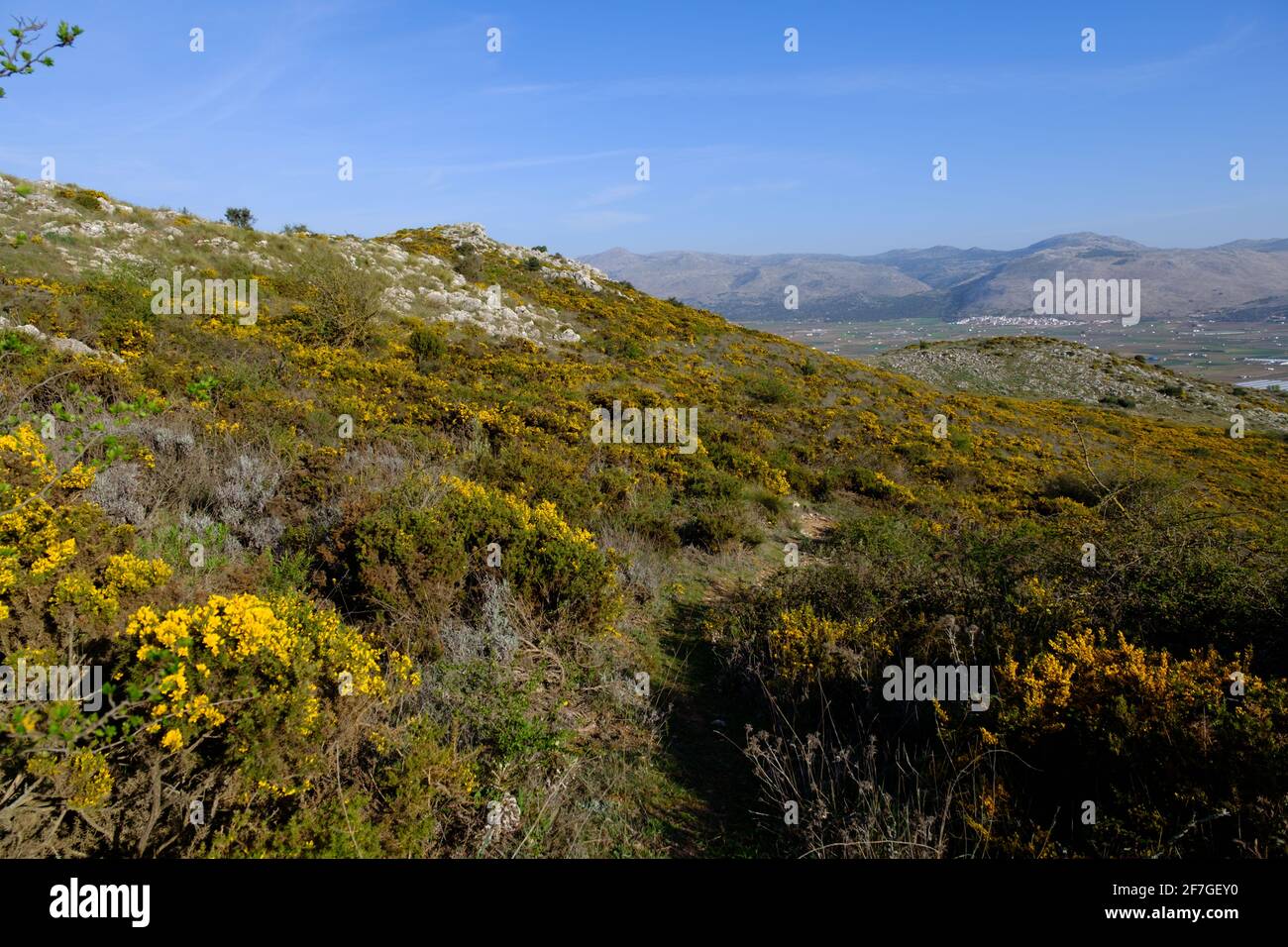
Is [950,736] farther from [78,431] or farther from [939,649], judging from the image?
[78,431]

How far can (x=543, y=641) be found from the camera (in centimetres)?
482

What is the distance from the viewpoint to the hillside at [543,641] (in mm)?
2617

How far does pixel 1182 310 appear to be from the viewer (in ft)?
591

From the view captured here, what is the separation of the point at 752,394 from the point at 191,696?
1753cm

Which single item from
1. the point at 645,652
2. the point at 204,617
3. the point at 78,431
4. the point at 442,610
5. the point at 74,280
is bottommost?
the point at 645,652

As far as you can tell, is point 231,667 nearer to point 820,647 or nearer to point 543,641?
point 543,641

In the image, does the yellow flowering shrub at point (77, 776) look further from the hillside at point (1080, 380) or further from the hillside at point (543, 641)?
the hillside at point (1080, 380)

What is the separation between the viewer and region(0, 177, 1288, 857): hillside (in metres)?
2.62

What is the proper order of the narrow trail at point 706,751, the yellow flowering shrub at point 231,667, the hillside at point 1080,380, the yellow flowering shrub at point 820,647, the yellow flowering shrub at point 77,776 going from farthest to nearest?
the hillside at point 1080,380 < the yellow flowering shrub at point 820,647 < the narrow trail at point 706,751 < the yellow flowering shrub at point 231,667 < the yellow flowering shrub at point 77,776

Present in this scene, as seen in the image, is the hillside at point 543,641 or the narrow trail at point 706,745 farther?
the narrow trail at point 706,745

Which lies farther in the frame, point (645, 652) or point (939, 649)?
point (645, 652)

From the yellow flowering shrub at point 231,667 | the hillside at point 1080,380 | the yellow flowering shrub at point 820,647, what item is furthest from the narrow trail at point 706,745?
the hillside at point 1080,380

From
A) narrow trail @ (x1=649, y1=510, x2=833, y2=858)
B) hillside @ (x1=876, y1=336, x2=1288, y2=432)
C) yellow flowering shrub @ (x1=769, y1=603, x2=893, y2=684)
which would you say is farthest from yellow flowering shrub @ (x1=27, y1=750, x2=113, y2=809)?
hillside @ (x1=876, y1=336, x2=1288, y2=432)

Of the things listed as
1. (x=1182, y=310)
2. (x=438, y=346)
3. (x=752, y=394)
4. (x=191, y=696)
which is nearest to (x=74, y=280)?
(x=438, y=346)
